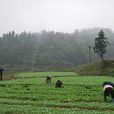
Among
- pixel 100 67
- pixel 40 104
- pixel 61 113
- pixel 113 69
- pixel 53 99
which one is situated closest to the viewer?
pixel 61 113

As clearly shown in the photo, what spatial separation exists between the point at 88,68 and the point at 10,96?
291 feet

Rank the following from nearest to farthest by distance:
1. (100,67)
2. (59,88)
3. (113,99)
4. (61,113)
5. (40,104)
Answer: (61,113), (40,104), (113,99), (59,88), (100,67)

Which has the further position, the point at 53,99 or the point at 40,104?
the point at 53,99

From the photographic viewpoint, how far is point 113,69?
113 m

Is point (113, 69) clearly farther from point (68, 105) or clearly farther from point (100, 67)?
point (68, 105)

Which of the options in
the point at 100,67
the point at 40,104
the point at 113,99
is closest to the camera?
the point at 40,104

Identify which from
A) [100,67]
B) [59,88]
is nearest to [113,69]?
[100,67]

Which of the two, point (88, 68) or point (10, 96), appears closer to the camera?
point (10, 96)

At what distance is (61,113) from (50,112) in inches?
44.2

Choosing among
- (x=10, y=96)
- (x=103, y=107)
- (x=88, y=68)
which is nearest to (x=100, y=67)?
(x=88, y=68)

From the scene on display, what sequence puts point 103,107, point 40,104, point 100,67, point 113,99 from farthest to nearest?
point 100,67, point 113,99, point 40,104, point 103,107

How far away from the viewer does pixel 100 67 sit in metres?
125

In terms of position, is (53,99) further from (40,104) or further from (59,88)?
(59,88)

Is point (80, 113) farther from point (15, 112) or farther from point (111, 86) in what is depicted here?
A: point (111, 86)
